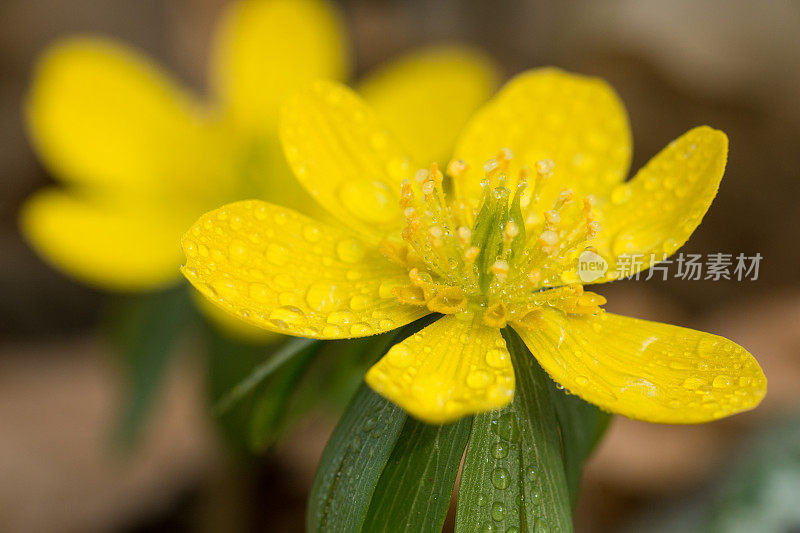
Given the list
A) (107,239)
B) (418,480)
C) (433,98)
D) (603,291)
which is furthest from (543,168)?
(603,291)

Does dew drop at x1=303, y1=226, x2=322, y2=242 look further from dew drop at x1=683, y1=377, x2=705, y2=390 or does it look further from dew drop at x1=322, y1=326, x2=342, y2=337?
dew drop at x1=683, y1=377, x2=705, y2=390

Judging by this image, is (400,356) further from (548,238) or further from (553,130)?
(553,130)

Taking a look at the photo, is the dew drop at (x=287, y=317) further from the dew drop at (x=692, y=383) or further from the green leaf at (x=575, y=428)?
the dew drop at (x=692, y=383)

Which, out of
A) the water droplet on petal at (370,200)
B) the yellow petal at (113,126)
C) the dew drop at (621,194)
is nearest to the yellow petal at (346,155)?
the water droplet on petal at (370,200)

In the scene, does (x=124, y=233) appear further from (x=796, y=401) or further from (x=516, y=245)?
(x=796, y=401)

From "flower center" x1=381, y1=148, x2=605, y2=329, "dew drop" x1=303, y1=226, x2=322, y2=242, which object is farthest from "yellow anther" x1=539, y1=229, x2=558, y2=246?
"dew drop" x1=303, y1=226, x2=322, y2=242

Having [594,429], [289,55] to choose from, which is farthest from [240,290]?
[289,55]
